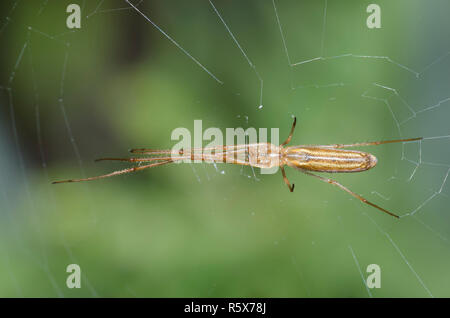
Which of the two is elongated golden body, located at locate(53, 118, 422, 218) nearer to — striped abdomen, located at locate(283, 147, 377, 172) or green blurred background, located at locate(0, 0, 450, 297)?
striped abdomen, located at locate(283, 147, 377, 172)

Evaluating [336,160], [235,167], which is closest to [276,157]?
[336,160]

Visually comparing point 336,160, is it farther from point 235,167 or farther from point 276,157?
point 235,167

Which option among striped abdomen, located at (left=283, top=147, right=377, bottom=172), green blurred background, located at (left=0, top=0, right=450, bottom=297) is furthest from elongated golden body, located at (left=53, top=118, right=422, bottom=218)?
green blurred background, located at (left=0, top=0, right=450, bottom=297)

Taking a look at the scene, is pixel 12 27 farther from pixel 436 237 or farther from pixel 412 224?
pixel 436 237

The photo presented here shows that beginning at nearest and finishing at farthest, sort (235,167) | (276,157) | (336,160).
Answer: (336,160)
(276,157)
(235,167)

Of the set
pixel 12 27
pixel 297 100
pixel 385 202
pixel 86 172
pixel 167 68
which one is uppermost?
pixel 12 27

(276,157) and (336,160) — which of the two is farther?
(276,157)

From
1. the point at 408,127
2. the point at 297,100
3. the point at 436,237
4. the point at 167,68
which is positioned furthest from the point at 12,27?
the point at 436,237
